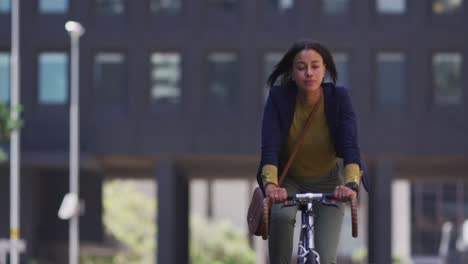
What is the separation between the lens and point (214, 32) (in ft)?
130

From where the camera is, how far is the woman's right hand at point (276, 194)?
546 cm

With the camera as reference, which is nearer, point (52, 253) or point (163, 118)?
point (163, 118)

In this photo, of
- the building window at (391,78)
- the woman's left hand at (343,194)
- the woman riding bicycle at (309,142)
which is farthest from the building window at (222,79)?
the woman's left hand at (343,194)

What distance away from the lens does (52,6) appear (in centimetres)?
4031

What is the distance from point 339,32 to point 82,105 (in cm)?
944

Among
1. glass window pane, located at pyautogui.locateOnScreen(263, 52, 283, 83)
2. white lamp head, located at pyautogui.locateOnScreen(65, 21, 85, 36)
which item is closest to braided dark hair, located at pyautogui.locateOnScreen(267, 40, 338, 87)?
white lamp head, located at pyautogui.locateOnScreen(65, 21, 85, 36)

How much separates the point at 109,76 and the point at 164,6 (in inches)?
124

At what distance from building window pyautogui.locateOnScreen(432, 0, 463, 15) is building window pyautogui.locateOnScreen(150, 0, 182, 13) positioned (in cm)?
903

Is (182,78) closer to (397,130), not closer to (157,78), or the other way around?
(157,78)

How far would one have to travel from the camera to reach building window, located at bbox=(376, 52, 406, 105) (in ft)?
131

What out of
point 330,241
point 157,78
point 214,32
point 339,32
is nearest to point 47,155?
point 157,78

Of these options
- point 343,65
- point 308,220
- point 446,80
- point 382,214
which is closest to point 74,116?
point 343,65

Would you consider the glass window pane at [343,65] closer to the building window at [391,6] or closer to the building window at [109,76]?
the building window at [391,6]

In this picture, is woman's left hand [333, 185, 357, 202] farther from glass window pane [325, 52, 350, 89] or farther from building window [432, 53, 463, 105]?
building window [432, 53, 463, 105]
